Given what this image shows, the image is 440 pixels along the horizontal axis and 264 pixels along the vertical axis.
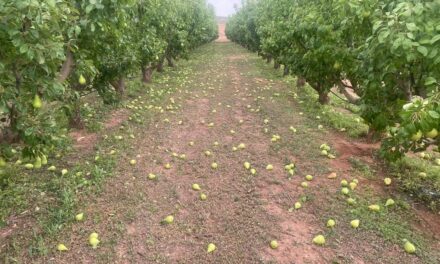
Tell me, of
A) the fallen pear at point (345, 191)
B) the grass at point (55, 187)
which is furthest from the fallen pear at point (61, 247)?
the fallen pear at point (345, 191)

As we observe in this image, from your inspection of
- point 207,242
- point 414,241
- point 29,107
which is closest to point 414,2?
point 414,241

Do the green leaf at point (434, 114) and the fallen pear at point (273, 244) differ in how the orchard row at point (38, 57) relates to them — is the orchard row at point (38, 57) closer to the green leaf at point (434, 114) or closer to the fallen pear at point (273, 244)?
the fallen pear at point (273, 244)

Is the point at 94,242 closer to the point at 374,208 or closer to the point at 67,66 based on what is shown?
the point at 67,66

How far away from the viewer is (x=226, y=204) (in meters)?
6.20

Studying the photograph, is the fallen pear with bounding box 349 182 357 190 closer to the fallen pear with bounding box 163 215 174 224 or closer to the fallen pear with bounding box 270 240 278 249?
the fallen pear with bounding box 270 240 278 249

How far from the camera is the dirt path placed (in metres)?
4.95

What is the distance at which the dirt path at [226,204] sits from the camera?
495cm

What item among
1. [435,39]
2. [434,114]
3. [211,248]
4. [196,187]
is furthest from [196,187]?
[435,39]

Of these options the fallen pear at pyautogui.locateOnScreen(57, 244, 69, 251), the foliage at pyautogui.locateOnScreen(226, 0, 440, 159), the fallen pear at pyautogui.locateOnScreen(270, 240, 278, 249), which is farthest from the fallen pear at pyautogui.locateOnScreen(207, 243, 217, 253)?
the foliage at pyautogui.locateOnScreen(226, 0, 440, 159)

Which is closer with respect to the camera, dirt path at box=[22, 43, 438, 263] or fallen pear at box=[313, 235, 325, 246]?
dirt path at box=[22, 43, 438, 263]

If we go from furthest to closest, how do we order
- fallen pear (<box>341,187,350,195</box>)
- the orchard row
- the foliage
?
fallen pear (<box>341,187,350,195</box>), the foliage, the orchard row

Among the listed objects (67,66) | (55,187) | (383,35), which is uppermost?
(383,35)

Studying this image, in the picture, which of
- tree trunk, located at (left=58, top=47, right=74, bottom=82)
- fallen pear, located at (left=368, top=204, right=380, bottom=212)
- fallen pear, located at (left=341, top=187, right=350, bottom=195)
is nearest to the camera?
tree trunk, located at (left=58, top=47, right=74, bottom=82)

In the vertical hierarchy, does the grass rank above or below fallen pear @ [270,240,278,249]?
below
